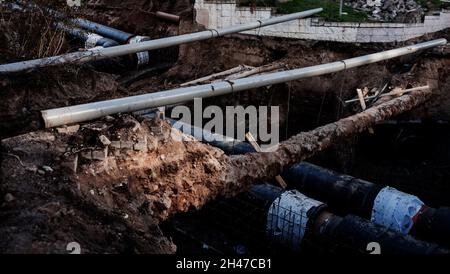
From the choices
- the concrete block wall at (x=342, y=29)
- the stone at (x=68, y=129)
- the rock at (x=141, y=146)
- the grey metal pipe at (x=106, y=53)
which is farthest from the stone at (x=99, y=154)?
the concrete block wall at (x=342, y=29)

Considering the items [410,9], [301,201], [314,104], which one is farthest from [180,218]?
[410,9]

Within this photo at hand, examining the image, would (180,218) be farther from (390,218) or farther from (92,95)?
(390,218)

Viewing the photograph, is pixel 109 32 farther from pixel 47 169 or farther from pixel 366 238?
pixel 366 238

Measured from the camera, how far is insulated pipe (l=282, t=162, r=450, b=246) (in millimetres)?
5234

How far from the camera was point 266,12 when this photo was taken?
32.9ft

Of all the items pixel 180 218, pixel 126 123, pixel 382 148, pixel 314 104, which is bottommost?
pixel 180 218

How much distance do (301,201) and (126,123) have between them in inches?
110

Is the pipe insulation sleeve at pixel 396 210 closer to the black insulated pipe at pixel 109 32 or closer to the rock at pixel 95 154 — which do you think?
the rock at pixel 95 154

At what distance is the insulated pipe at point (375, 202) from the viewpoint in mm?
5234

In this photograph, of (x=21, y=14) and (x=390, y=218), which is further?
(x=21, y=14)

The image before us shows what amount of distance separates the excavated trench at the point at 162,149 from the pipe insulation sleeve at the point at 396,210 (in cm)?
171

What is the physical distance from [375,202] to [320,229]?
94 centimetres

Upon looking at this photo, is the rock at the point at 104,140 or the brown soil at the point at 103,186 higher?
the rock at the point at 104,140

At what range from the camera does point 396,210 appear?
5.47 m
